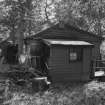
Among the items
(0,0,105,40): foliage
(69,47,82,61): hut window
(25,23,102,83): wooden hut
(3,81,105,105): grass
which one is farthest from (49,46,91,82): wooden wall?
(0,0,105,40): foliage

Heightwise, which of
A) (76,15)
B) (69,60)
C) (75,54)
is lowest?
(69,60)

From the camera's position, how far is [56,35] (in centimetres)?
1232

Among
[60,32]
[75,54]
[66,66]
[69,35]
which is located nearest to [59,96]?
[66,66]

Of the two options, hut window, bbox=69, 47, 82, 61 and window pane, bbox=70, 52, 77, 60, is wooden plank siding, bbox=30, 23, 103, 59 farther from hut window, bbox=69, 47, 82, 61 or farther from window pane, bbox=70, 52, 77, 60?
window pane, bbox=70, 52, 77, 60

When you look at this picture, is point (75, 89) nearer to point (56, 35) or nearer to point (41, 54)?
point (41, 54)

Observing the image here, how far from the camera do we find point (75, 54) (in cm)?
1033

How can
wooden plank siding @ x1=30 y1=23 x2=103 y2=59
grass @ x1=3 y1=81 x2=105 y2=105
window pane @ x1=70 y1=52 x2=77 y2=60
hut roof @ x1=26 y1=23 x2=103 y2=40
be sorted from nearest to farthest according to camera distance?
grass @ x1=3 y1=81 x2=105 y2=105 < window pane @ x1=70 y1=52 x2=77 y2=60 < hut roof @ x1=26 y1=23 x2=103 y2=40 < wooden plank siding @ x1=30 y1=23 x2=103 y2=59

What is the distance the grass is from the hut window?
2501mm

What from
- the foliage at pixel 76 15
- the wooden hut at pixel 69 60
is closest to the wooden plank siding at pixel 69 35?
the wooden hut at pixel 69 60

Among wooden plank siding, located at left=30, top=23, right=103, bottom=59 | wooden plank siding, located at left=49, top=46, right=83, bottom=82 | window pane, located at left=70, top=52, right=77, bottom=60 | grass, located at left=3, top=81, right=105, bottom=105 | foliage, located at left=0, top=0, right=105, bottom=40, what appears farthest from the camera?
foliage, located at left=0, top=0, right=105, bottom=40

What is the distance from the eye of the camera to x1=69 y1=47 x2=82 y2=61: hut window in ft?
33.6

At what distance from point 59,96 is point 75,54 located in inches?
160

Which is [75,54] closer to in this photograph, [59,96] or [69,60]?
[69,60]

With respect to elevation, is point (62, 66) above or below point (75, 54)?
below
